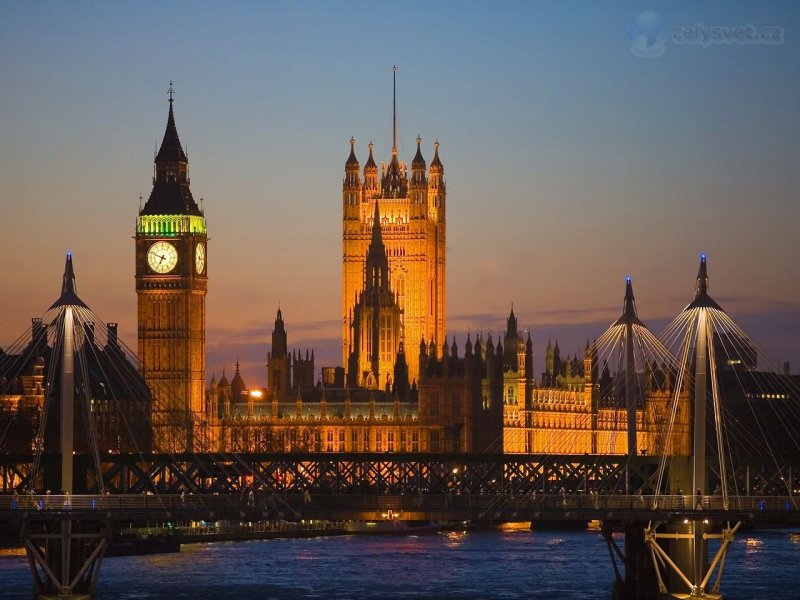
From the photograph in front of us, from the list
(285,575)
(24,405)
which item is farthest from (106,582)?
(24,405)

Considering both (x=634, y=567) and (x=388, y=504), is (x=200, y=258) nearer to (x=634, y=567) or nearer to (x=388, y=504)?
(x=388, y=504)

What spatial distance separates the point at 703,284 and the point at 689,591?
1065cm

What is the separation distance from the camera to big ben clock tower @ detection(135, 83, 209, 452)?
625 ft

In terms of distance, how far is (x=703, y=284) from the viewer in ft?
295

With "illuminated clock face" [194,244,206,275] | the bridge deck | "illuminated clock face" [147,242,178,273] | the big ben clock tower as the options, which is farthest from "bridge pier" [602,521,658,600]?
"illuminated clock face" [194,244,206,275]

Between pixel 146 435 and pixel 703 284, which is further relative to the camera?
pixel 146 435

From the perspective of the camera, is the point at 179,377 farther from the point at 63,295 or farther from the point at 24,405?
the point at 63,295

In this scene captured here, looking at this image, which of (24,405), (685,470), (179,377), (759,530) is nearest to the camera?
(685,470)

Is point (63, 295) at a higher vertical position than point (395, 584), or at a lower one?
higher

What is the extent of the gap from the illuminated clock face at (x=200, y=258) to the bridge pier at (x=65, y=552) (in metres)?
103

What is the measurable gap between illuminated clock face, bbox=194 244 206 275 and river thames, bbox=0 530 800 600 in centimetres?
4528

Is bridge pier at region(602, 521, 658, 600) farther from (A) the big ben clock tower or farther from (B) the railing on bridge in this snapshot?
(A) the big ben clock tower

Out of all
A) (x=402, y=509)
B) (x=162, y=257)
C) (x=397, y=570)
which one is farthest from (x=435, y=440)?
(x=402, y=509)

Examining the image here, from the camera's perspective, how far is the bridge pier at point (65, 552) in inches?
3371
